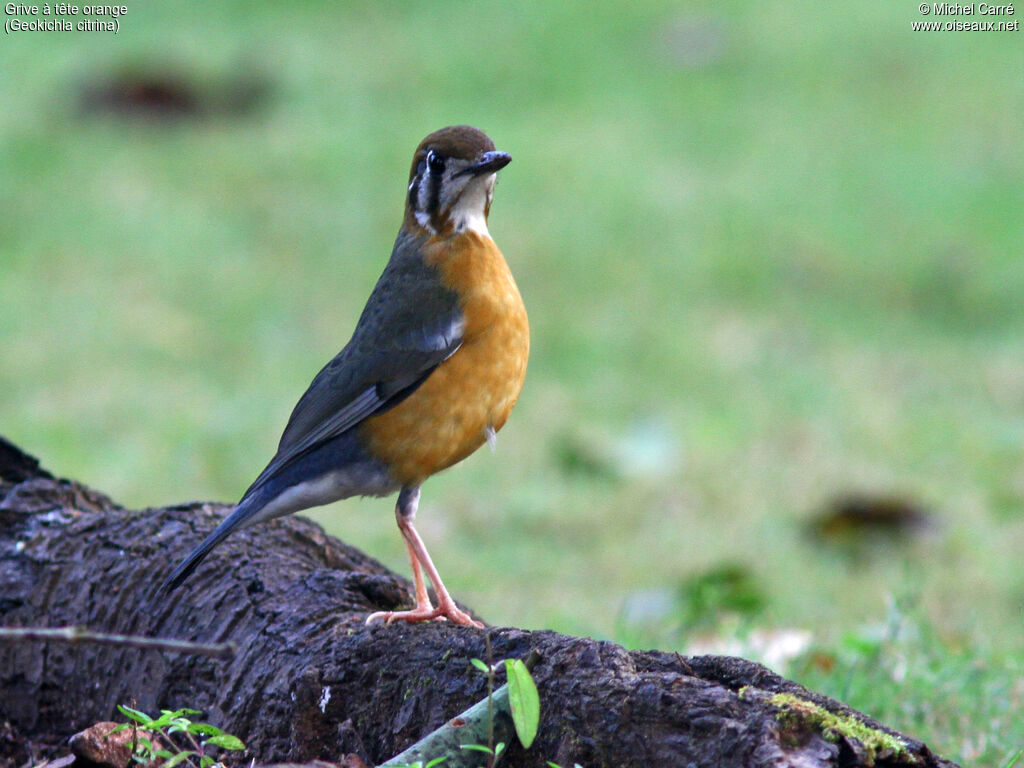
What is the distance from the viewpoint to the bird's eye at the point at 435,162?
4781mm

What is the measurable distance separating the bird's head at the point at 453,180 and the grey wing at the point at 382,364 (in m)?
0.23

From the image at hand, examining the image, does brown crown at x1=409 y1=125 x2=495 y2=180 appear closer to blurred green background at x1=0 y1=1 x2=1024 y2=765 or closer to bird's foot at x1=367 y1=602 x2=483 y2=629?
bird's foot at x1=367 y1=602 x2=483 y2=629

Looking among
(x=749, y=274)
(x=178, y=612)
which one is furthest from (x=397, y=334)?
(x=749, y=274)

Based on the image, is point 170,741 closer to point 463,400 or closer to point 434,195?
point 463,400

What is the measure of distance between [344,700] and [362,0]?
13.7 metres

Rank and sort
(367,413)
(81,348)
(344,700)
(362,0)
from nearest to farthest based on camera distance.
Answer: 1. (344,700)
2. (367,413)
3. (81,348)
4. (362,0)

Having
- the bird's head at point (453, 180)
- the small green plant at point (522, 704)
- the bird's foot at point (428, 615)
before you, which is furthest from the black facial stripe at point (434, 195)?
the small green plant at point (522, 704)

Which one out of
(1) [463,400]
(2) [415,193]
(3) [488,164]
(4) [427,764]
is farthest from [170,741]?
(2) [415,193]

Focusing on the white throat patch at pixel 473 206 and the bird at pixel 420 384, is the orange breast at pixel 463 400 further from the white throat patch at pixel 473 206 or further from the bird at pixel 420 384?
the white throat patch at pixel 473 206

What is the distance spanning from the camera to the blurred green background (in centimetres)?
752

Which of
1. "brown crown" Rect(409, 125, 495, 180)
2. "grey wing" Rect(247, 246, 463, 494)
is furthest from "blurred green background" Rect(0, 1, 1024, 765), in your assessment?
"brown crown" Rect(409, 125, 495, 180)

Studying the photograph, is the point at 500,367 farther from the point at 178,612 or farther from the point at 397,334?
the point at 178,612

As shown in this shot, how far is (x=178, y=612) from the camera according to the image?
4.23 meters

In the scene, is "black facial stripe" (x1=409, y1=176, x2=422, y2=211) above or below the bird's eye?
below
